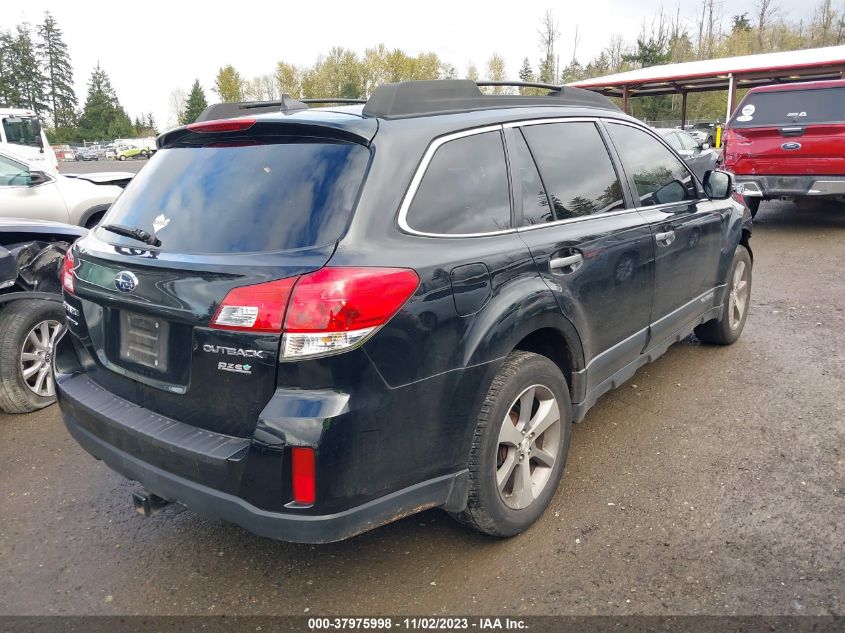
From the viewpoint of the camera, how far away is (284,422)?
2.15m

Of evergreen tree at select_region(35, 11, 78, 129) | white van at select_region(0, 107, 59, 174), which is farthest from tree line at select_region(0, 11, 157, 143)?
white van at select_region(0, 107, 59, 174)

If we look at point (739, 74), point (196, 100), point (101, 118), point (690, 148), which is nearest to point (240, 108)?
point (690, 148)

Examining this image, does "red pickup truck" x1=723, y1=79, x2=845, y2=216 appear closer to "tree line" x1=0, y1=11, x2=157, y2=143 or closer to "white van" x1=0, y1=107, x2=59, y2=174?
"white van" x1=0, y1=107, x2=59, y2=174

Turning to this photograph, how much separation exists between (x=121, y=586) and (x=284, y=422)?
1.23 m

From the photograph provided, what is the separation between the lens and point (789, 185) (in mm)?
9547

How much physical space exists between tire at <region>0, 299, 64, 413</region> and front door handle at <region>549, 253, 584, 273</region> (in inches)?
129

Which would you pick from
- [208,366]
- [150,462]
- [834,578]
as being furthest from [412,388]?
[834,578]

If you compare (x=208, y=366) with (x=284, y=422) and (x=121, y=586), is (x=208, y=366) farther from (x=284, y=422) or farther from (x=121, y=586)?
(x=121, y=586)

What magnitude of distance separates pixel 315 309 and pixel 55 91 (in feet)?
328

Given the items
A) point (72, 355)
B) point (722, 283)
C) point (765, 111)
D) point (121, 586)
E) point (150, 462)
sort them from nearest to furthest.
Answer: point (150, 462)
point (121, 586)
point (72, 355)
point (722, 283)
point (765, 111)

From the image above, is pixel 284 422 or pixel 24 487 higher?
pixel 284 422

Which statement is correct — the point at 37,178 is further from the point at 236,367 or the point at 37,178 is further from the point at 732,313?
the point at 732,313

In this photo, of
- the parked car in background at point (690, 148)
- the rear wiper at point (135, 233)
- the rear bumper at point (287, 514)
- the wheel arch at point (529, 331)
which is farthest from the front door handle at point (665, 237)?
the parked car in background at point (690, 148)

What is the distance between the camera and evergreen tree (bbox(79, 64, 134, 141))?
259 ft
